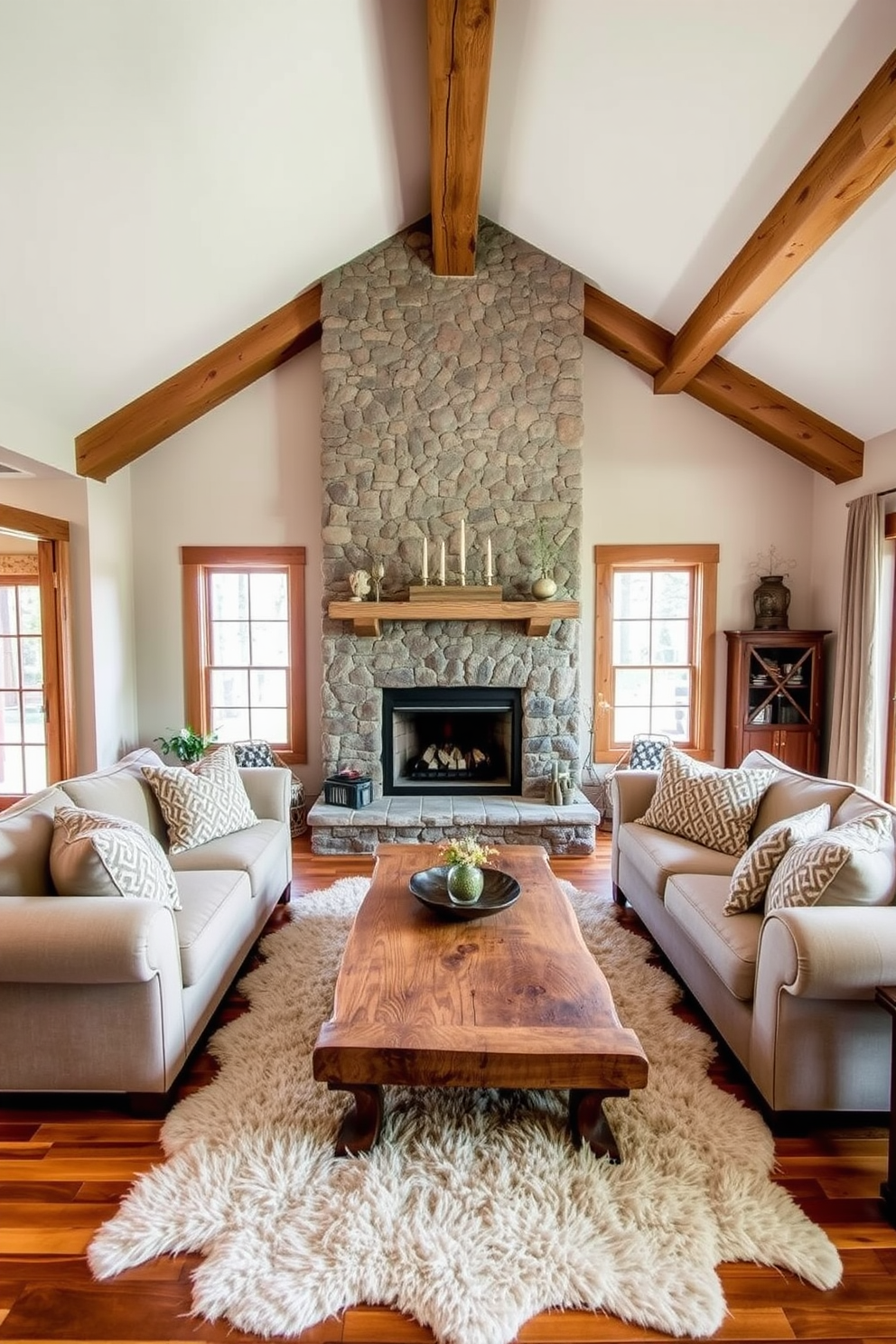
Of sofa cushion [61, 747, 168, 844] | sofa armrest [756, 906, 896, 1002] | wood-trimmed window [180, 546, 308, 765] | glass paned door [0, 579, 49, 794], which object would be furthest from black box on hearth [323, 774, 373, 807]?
sofa armrest [756, 906, 896, 1002]

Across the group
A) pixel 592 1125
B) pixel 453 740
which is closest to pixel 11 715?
pixel 453 740

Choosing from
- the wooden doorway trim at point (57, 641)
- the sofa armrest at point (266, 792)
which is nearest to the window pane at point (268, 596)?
the wooden doorway trim at point (57, 641)

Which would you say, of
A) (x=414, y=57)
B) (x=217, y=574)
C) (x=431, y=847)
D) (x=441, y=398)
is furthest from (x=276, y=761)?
(x=414, y=57)

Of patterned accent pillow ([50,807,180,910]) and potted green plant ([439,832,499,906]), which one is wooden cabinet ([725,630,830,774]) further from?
patterned accent pillow ([50,807,180,910])

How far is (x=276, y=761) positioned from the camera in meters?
5.23

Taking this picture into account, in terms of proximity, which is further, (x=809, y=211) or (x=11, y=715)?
(x=11, y=715)

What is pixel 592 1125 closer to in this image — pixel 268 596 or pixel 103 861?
pixel 103 861

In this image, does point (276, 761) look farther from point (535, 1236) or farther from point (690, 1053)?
point (535, 1236)

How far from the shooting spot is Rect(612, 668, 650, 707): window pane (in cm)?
552

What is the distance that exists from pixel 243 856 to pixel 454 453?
3116mm

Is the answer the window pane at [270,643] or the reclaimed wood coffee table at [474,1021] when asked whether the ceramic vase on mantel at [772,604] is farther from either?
the window pane at [270,643]

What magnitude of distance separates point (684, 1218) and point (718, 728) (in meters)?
4.07

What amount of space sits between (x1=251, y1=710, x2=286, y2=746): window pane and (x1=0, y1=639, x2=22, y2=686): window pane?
2007 mm

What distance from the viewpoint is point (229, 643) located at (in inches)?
217
